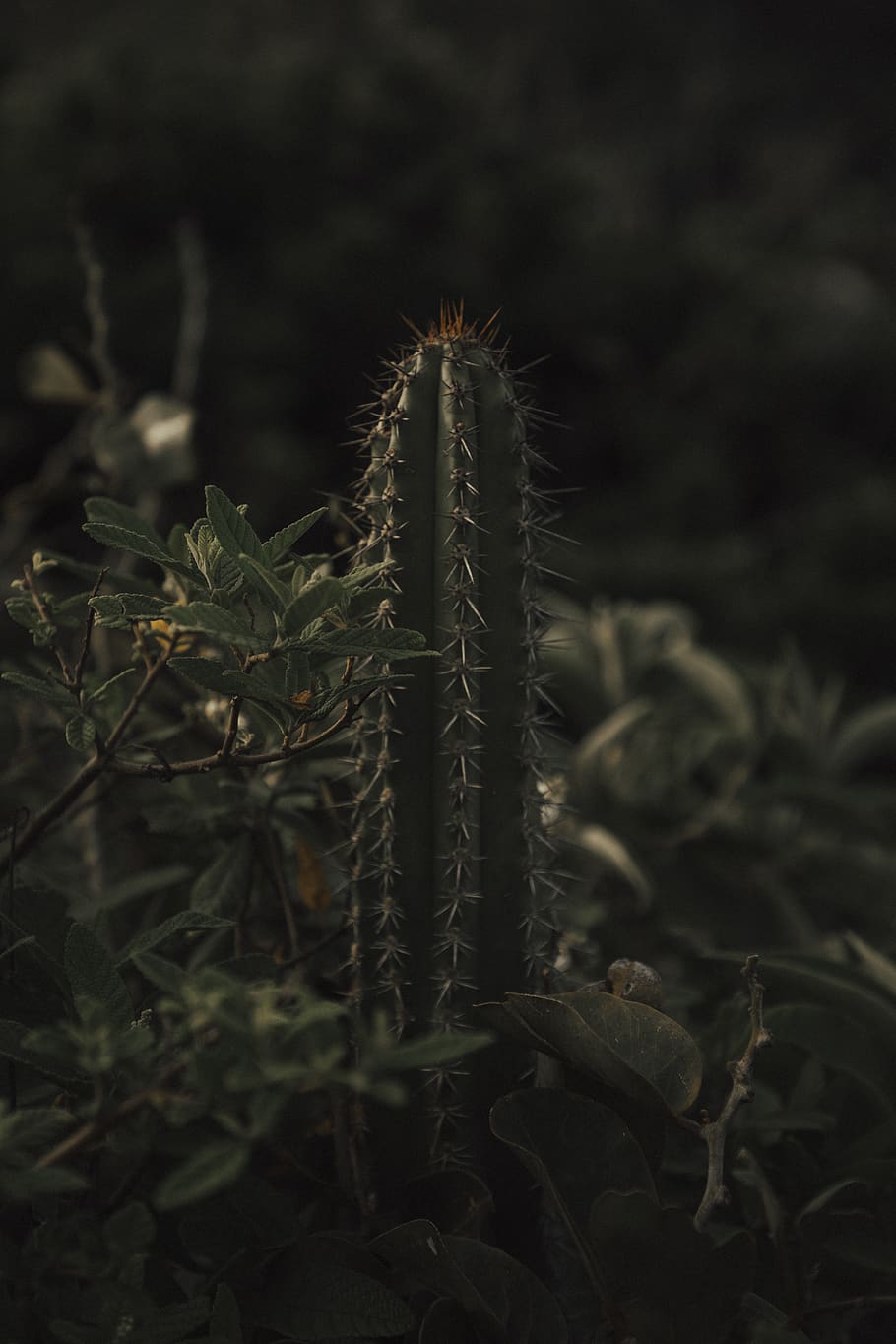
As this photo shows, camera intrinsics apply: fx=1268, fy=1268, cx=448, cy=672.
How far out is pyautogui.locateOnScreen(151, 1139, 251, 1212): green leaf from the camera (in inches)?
18.6

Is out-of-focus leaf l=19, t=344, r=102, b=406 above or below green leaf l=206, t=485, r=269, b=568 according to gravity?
above

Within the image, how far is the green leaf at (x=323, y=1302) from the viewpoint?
68 centimetres

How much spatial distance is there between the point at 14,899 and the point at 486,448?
0.43 metres

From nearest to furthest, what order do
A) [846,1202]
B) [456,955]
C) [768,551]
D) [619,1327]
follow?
[619,1327]
[456,955]
[846,1202]
[768,551]

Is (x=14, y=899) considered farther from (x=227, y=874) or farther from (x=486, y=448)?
(x=486, y=448)

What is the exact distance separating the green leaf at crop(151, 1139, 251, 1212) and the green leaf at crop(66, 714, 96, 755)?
28 cm

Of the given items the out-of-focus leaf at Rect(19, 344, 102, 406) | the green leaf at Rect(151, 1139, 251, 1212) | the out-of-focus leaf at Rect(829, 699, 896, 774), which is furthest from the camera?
the out-of-focus leaf at Rect(829, 699, 896, 774)

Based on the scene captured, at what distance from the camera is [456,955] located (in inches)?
31.9

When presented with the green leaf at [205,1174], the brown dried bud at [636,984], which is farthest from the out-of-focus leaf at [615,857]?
the green leaf at [205,1174]

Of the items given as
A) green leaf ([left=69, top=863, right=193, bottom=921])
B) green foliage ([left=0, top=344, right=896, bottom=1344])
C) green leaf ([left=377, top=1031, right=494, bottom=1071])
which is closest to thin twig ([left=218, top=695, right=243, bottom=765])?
green foliage ([left=0, top=344, right=896, bottom=1344])

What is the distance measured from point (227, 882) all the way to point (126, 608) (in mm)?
311

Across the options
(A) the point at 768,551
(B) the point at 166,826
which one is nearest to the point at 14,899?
(B) the point at 166,826

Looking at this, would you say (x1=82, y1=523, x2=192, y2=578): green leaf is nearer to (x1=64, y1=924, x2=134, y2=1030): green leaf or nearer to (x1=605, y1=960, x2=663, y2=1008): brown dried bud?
(x1=64, y1=924, x2=134, y2=1030): green leaf

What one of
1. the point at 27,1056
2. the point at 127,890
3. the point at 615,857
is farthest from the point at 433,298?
the point at 27,1056
